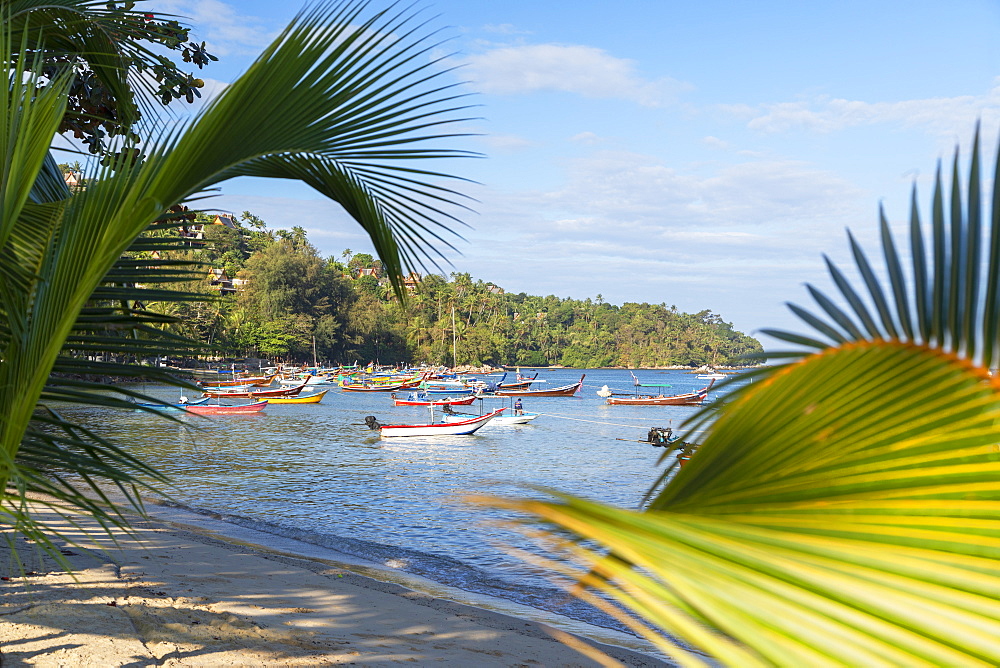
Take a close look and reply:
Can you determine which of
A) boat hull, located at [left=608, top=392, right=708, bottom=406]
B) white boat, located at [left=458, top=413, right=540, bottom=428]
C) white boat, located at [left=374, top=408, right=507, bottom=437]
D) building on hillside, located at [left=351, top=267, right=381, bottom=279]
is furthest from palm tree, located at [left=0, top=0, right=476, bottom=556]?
building on hillside, located at [left=351, top=267, right=381, bottom=279]

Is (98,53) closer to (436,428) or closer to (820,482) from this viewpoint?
(820,482)

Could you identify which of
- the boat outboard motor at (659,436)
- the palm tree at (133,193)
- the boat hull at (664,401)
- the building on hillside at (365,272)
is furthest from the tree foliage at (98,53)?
the building on hillside at (365,272)

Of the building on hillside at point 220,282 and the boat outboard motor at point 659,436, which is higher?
the building on hillside at point 220,282

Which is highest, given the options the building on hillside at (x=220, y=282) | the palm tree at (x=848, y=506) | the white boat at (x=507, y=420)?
the building on hillside at (x=220, y=282)

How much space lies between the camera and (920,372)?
0.82m

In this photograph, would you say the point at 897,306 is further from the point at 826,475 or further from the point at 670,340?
the point at 670,340

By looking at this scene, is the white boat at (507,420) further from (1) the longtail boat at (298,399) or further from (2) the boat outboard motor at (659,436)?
(1) the longtail boat at (298,399)

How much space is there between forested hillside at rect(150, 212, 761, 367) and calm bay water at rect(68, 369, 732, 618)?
29.8ft

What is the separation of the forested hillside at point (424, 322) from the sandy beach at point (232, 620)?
3206 cm

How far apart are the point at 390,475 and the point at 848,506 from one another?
22735mm

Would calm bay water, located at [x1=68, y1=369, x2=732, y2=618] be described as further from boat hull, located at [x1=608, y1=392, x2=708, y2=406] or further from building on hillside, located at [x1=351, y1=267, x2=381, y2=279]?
building on hillside, located at [x1=351, y1=267, x2=381, y2=279]

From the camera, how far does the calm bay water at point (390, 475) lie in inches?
498

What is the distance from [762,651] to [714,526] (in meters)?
0.11

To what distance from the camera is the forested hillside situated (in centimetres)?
8269
